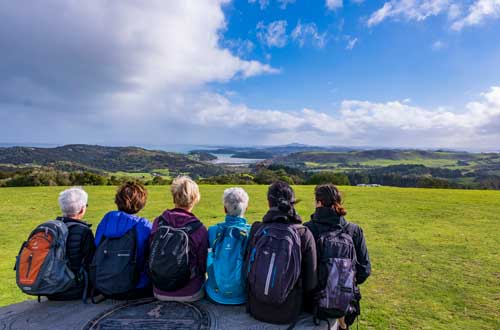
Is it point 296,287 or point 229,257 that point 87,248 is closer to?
point 229,257

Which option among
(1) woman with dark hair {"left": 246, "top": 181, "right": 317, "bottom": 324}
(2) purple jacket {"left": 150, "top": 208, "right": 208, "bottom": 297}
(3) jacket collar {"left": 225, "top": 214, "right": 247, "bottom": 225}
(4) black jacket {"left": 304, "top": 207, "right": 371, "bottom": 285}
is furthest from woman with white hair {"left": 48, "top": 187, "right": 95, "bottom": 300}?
(4) black jacket {"left": 304, "top": 207, "right": 371, "bottom": 285}

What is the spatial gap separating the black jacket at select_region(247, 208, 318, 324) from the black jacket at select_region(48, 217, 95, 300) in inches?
83.9

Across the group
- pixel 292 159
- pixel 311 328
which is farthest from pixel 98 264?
pixel 292 159

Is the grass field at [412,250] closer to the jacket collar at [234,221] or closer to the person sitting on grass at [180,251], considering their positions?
the jacket collar at [234,221]

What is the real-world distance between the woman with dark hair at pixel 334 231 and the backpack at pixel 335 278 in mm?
11

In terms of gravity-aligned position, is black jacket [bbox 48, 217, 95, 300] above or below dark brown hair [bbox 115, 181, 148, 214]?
below

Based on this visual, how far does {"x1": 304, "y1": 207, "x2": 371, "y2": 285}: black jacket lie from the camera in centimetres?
347

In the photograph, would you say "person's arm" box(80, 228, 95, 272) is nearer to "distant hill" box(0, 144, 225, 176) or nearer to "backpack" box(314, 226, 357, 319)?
"backpack" box(314, 226, 357, 319)

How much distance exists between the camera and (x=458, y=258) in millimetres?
7191

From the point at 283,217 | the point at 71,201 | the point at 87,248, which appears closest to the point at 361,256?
the point at 283,217

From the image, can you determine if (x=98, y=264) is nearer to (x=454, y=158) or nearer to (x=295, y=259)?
(x=295, y=259)

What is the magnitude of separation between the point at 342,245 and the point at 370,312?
2.02 meters

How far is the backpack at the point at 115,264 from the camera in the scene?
11.4 ft

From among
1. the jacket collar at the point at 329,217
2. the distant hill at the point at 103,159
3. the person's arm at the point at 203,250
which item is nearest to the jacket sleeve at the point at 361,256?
the jacket collar at the point at 329,217
